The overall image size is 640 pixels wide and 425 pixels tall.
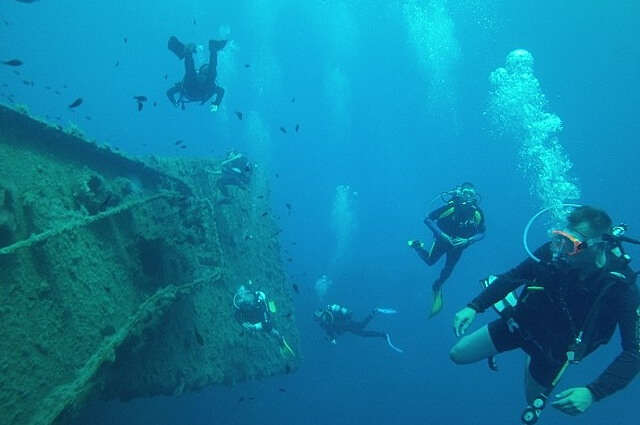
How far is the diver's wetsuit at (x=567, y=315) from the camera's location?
3001mm

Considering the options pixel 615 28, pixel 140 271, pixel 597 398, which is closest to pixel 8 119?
pixel 140 271

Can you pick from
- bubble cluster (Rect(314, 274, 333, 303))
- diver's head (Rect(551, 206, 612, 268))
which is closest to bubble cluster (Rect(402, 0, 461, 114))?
bubble cluster (Rect(314, 274, 333, 303))

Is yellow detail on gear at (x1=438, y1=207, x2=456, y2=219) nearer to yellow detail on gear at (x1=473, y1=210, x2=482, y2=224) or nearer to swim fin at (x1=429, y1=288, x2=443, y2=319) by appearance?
yellow detail on gear at (x1=473, y1=210, x2=482, y2=224)

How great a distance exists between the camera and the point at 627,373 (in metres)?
2.92

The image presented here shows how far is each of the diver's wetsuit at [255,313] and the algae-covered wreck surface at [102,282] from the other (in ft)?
0.80

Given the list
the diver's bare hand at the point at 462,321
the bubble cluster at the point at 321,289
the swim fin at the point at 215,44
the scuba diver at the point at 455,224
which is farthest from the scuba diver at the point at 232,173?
the bubble cluster at the point at 321,289

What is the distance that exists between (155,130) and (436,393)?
58789 mm

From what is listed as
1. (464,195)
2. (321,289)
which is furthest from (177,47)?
(321,289)

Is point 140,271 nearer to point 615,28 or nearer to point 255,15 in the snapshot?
point 615,28

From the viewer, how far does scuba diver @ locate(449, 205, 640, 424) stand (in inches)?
118

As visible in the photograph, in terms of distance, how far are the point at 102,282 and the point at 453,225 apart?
6.15 meters

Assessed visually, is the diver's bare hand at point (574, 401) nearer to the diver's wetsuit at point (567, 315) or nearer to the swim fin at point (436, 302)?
the diver's wetsuit at point (567, 315)

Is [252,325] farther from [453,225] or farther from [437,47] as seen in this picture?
[437,47]

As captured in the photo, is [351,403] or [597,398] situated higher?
[351,403]
